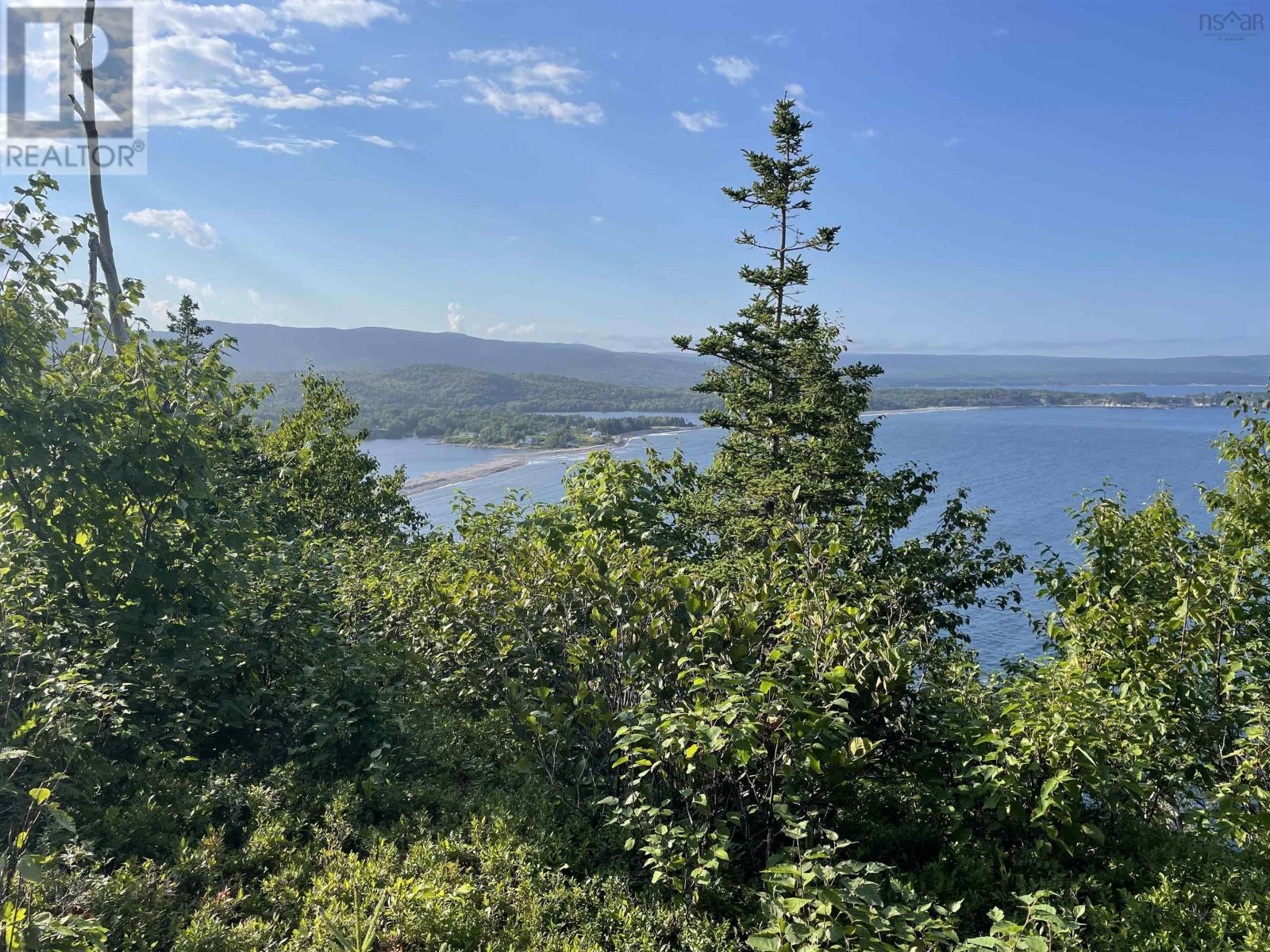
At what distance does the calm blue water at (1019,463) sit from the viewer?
2811 centimetres

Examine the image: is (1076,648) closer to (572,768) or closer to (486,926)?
(572,768)

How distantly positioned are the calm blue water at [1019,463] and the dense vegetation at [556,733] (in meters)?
3.82

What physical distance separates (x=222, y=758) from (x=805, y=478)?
35.2ft

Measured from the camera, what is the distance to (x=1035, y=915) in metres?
2.78

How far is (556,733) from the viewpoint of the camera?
4.72 m

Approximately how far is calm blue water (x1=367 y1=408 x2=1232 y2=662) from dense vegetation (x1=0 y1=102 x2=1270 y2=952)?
3.82 metres

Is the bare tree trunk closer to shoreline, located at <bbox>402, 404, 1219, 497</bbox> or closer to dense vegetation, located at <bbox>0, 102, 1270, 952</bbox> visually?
dense vegetation, located at <bbox>0, 102, 1270, 952</bbox>

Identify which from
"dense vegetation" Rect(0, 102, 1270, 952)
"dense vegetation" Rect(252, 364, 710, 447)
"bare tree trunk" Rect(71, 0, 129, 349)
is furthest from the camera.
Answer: "dense vegetation" Rect(252, 364, 710, 447)

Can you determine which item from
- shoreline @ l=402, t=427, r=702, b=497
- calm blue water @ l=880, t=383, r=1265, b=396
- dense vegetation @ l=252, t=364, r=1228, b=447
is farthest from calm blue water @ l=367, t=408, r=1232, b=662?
calm blue water @ l=880, t=383, r=1265, b=396

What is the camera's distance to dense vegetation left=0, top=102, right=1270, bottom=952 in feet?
11.5

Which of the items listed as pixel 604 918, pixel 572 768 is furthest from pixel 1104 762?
pixel 572 768

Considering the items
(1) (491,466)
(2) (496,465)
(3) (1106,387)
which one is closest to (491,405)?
(2) (496,465)

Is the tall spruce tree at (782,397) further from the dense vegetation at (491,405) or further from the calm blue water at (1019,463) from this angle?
the dense vegetation at (491,405)

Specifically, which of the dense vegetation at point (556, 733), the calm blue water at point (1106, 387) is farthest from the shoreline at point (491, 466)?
the calm blue water at point (1106, 387)
